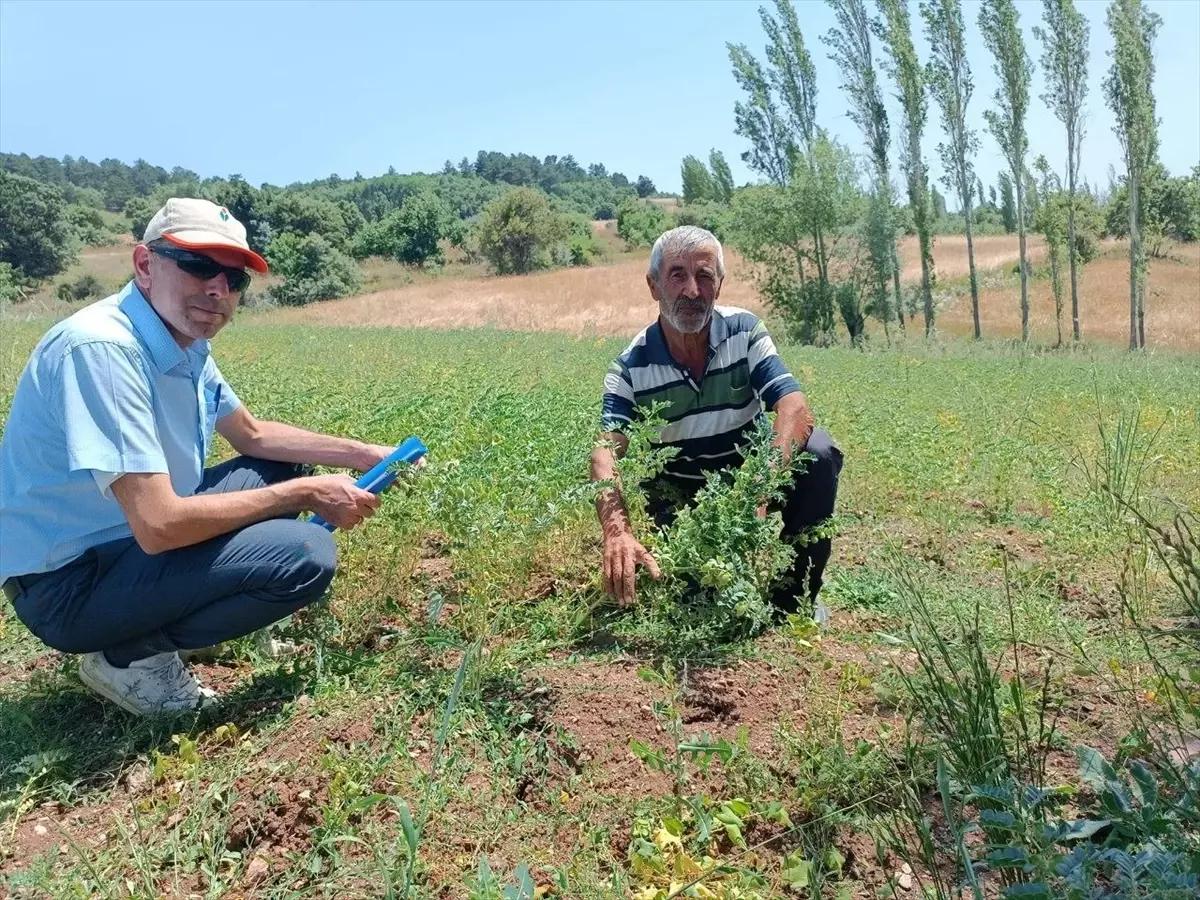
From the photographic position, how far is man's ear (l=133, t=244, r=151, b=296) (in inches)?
95.9

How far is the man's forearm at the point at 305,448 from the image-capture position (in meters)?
2.98

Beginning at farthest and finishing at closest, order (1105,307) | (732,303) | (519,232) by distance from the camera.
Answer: (519,232) → (732,303) → (1105,307)

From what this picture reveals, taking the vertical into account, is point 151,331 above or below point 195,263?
below

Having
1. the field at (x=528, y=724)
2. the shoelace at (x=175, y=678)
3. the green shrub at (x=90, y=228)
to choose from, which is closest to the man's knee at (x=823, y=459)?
the field at (x=528, y=724)

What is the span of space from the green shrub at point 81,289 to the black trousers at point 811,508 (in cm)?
4775

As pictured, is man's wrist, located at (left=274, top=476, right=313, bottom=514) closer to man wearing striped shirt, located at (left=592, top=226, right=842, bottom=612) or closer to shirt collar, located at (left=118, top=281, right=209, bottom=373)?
shirt collar, located at (left=118, top=281, right=209, bottom=373)

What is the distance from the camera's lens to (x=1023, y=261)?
27688 millimetres

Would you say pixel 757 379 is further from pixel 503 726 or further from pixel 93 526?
pixel 93 526

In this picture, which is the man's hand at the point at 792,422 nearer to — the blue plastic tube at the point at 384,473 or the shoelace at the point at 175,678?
the blue plastic tube at the point at 384,473

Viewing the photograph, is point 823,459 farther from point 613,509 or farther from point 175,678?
point 175,678

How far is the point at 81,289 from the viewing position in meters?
44.5

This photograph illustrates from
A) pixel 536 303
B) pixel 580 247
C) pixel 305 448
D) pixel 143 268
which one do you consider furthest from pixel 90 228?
pixel 143 268

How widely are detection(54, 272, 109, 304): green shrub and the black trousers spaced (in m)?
47.8

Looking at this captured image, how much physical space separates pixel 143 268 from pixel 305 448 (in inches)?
32.4
